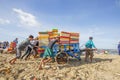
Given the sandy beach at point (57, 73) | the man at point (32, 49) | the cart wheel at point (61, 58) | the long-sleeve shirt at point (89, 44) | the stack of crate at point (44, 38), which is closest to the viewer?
the sandy beach at point (57, 73)

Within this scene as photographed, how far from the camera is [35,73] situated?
31.2 ft

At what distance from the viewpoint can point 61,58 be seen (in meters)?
11.9

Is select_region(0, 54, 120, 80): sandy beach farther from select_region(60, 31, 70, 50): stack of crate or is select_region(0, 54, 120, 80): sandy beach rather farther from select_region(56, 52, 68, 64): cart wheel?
select_region(60, 31, 70, 50): stack of crate

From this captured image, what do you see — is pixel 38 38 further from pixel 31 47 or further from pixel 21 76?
pixel 21 76

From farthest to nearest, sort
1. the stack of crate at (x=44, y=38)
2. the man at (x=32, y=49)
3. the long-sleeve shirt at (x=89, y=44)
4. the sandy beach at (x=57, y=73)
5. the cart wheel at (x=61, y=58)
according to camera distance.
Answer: the long-sleeve shirt at (x=89, y=44) < the man at (x=32, y=49) < the stack of crate at (x=44, y=38) < the cart wheel at (x=61, y=58) < the sandy beach at (x=57, y=73)

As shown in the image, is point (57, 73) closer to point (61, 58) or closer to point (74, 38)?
point (61, 58)

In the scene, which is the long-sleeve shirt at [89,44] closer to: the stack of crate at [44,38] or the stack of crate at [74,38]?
the stack of crate at [74,38]

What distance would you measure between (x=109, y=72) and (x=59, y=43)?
3.22 metres

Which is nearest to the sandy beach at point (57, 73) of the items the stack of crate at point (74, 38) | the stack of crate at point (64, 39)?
the stack of crate at point (64, 39)

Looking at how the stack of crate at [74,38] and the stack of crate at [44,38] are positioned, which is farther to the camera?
the stack of crate at [44,38]

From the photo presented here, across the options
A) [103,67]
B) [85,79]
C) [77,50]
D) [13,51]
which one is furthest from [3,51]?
[85,79]

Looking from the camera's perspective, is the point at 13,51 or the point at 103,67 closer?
the point at 103,67

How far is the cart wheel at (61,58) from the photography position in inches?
466

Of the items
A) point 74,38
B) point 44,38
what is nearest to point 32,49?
point 44,38
